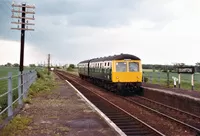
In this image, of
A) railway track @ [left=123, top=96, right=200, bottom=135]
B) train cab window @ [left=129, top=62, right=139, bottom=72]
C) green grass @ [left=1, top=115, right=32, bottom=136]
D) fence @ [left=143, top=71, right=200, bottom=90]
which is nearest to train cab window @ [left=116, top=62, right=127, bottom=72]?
train cab window @ [left=129, top=62, right=139, bottom=72]

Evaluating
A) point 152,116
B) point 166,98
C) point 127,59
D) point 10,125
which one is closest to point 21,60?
point 127,59

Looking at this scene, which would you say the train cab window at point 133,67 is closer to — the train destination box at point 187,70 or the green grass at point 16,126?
the train destination box at point 187,70

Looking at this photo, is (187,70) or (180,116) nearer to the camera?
(180,116)

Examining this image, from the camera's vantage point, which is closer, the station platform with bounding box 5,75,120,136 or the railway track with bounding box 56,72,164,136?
the station platform with bounding box 5,75,120,136

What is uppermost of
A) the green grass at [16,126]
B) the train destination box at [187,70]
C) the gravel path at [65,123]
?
the train destination box at [187,70]

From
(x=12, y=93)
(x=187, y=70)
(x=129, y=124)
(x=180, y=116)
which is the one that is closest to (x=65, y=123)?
(x=129, y=124)

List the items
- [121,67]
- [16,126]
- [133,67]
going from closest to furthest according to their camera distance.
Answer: [16,126], [121,67], [133,67]

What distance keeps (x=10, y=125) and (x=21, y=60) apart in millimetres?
16069

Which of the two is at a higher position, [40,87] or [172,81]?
[172,81]

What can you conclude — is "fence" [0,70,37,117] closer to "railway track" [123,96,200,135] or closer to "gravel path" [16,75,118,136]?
"gravel path" [16,75,118,136]

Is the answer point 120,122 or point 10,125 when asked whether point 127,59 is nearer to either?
point 120,122

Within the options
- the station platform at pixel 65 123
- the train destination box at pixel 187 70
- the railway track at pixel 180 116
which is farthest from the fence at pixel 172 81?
the station platform at pixel 65 123

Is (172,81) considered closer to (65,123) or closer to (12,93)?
(12,93)

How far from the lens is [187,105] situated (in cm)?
1419
